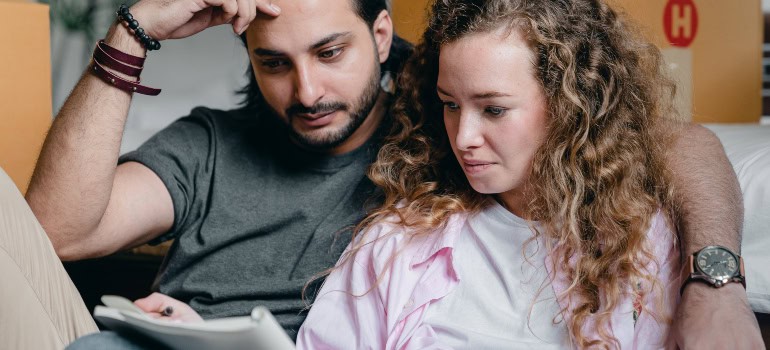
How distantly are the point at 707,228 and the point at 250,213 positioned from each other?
2.86 ft

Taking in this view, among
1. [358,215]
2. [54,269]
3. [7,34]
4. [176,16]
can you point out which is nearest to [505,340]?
[358,215]

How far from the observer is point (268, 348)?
42.1 inches

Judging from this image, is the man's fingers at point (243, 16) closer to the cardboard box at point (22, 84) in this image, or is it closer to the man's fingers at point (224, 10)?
the man's fingers at point (224, 10)

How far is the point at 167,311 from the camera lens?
1.37 meters

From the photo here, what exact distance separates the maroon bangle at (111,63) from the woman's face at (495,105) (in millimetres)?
590

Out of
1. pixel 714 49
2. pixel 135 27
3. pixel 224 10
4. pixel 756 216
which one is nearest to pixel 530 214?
pixel 756 216

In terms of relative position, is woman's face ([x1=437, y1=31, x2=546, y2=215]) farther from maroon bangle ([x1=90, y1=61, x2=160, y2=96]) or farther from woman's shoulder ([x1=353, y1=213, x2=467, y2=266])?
maroon bangle ([x1=90, y1=61, x2=160, y2=96])

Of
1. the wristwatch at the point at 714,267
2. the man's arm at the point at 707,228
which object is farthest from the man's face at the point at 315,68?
the wristwatch at the point at 714,267

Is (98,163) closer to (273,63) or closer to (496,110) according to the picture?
(273,63)

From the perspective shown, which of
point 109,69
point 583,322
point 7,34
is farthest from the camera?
point 7,34

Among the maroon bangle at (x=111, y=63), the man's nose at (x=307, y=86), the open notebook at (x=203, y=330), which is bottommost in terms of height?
the open notebook at (x=203, y=330)

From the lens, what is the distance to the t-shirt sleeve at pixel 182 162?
1.74m

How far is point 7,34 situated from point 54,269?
81 cm

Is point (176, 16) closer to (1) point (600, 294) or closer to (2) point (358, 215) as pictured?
(2) point (358, 215)
